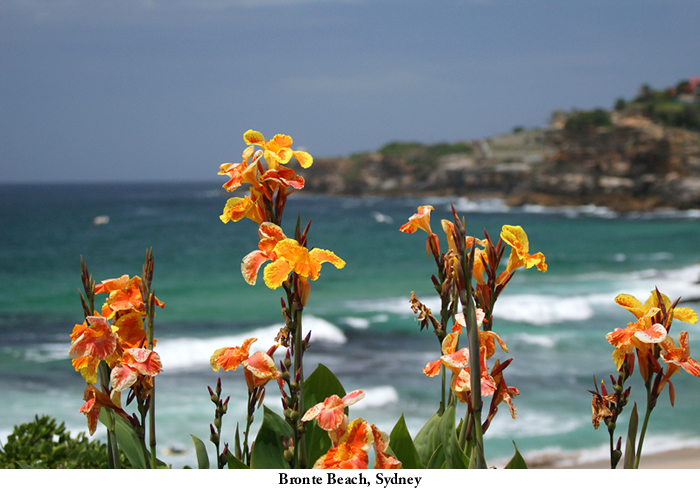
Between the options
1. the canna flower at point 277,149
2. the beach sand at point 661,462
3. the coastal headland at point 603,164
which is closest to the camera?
the canna flower at point 277,149

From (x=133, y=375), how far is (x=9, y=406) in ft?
21.3

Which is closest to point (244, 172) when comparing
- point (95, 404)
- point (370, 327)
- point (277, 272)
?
point (277, 272)

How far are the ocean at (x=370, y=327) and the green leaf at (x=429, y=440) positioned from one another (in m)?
1.17

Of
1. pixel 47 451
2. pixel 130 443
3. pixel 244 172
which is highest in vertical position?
pixel 244 172

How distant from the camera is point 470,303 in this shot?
59cm

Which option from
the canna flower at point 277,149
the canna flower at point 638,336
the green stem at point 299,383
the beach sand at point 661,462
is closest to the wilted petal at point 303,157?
the canna flower at point 277,149

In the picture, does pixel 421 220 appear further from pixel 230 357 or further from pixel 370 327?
pixel 370 327

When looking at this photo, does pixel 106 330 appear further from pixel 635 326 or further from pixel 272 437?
pixel 635 326

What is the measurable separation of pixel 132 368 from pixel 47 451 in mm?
1423

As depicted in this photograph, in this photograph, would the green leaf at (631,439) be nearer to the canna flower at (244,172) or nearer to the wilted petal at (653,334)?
the wilted petal at (653,334)

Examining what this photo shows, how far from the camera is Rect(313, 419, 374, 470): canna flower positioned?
2.11 feet

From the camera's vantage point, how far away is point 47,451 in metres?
1.81

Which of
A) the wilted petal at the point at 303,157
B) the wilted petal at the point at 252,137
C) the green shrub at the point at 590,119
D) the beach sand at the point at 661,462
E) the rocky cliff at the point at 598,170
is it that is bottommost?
the beach sand at the point at 661,462

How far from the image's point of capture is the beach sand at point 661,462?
4.10 m
